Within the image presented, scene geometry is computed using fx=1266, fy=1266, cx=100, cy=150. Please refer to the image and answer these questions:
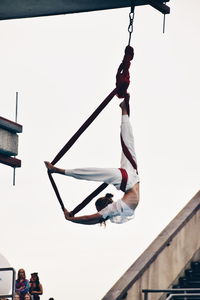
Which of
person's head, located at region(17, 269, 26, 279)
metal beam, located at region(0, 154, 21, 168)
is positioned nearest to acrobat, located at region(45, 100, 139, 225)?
person's head, located at region(17, 269, 26, 279)

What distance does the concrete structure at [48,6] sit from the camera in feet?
63.5

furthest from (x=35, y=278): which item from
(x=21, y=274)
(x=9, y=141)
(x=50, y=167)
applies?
(x=50, y=167)

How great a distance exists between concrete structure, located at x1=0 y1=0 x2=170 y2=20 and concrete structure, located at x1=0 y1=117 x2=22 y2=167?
2.00 metres

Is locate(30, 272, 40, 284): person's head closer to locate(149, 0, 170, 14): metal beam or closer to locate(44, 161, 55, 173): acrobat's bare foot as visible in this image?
locate(44, 161, 55, 173): acrobat's bare foot

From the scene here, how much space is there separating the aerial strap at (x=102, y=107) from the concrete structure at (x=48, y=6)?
257 cm

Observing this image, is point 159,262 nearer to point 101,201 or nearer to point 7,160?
point 7,160

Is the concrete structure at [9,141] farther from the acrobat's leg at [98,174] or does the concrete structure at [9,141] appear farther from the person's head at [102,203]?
the acrobat's leg at [98,174]

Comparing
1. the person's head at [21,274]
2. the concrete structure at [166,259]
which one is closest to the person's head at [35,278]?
the person's head at [21,274]

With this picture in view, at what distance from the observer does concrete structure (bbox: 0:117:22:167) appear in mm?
22391

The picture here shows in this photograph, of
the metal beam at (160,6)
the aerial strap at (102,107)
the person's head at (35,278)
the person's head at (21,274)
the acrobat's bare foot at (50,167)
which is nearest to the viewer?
the aerial strap at (102,107)

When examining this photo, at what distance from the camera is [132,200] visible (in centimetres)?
1647

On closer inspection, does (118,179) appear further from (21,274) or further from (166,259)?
(166,259)

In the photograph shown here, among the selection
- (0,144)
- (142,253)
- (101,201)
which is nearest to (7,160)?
(0,144)

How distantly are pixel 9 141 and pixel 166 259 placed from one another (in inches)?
158
